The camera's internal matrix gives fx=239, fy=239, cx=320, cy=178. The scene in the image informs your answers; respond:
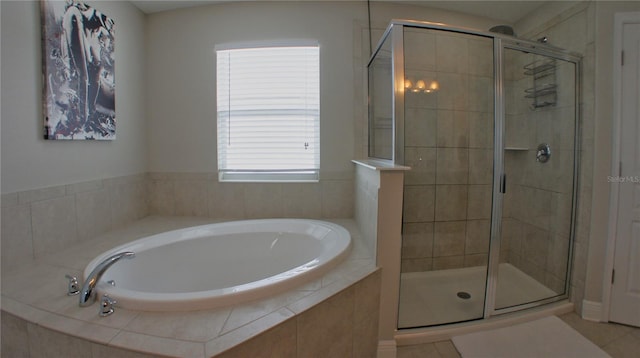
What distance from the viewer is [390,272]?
1.34 meters

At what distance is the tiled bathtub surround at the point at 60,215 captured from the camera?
128 cm

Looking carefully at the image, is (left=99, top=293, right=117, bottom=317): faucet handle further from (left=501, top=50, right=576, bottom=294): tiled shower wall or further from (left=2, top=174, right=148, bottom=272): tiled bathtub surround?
(left=501, top=50, right=576, bottom=294): tiled shower wall

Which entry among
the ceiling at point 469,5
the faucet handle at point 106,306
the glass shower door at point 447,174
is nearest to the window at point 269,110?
the ceiling at point 469,5

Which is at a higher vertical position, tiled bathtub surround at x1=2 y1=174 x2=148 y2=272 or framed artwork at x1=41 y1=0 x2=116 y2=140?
framed artwork at x1=41 y1=0 x2=116 y2=140

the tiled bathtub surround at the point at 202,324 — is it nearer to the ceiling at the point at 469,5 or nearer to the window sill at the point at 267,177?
the window sill at the point at 267,177

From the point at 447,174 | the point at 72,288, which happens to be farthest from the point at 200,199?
the point at 447,174

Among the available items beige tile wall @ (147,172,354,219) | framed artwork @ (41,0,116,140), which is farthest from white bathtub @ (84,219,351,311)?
framed artwork @ (41,0,116,140)

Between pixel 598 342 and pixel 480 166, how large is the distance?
49.9 inches

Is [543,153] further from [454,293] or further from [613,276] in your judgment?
[454,293]

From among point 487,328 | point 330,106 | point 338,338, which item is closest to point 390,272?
point 338,338

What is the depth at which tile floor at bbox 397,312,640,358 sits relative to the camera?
1.39m

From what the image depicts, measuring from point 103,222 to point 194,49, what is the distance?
161cm

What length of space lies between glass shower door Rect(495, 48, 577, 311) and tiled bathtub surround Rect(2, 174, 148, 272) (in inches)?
116

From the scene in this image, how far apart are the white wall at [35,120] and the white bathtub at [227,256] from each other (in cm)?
62
